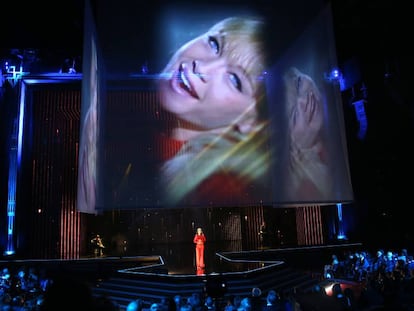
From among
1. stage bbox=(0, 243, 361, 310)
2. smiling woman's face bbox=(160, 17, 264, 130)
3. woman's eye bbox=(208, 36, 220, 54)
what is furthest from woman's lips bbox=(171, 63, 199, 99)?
stage bbox=(0, 243, 361, 310)

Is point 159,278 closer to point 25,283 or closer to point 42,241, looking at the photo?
point 25,283

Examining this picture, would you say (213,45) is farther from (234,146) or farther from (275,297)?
(275,297)

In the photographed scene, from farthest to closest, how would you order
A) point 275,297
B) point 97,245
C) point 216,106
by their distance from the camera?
point 97,245 < point 216,106 < point 275,297

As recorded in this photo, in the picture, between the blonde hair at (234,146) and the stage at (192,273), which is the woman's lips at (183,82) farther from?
the stage at (192,273)

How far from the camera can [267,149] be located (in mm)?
7863

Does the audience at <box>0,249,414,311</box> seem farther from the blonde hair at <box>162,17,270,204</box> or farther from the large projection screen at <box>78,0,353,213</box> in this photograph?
the blonde hair at <box>162,17,270,204</box>

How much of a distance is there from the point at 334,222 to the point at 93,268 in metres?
7.79

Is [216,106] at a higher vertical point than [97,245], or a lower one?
higher

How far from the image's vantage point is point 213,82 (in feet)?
25.9

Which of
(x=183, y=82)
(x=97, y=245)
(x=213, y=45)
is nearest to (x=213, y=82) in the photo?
(x=183, y=82)

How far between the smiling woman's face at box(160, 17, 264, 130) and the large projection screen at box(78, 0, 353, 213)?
0.02 meters

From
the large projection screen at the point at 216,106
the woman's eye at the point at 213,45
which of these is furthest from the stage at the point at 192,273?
the woman's eye at the point at 213,45

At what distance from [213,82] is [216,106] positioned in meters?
0.48

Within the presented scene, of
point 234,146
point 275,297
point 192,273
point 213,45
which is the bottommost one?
point 192,273
